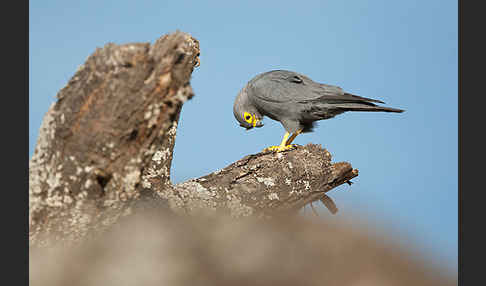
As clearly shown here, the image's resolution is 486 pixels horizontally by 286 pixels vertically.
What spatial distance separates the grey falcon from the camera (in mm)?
4727

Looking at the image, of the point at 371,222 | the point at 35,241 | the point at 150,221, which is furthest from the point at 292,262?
the point at 35,241

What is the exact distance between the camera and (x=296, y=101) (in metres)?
4.94

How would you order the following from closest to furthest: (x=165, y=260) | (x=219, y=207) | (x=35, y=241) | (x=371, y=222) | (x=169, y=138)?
1. (x=165, y=260)
2. (x=371, y=222)
3. (x=35, y=241)
4. (x=219, y=207)
5. (x=169, y=138)

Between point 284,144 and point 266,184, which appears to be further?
point 284,144

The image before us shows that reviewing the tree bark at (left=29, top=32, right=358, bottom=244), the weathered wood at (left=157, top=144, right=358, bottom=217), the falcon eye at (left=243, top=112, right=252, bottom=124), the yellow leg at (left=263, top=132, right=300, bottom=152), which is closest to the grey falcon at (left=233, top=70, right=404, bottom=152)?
the yellow leg at (left=263, top=132, right=300, bottom=152)

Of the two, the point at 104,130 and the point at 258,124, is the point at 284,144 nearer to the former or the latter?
the point at 258,124

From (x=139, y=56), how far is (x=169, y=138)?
86.3 inches

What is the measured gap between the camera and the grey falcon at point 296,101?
4727mm

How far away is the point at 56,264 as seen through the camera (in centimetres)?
115

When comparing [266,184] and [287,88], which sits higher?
[287,88]

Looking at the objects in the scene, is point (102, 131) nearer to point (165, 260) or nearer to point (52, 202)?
point (52, 202)

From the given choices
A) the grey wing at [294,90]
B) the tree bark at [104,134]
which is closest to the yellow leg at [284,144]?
the grey wing at [294,90]

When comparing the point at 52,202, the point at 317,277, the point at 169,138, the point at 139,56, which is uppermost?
the point at 169,138

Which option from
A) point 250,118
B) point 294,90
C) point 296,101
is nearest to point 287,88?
point 294,90
